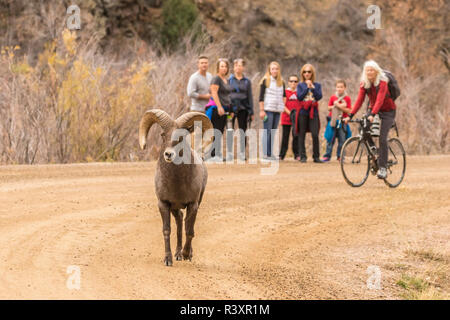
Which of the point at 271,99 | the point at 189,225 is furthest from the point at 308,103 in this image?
the point at 189,225

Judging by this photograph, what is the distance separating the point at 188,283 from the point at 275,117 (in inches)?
378

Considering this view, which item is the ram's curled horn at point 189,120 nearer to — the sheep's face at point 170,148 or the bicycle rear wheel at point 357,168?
the sheep's face at point 170,148

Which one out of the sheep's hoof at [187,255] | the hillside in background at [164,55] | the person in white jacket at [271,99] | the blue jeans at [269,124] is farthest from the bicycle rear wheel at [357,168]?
the sheep's hoof at [187,255]

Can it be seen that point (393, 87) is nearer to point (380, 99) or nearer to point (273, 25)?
point (380, 99)

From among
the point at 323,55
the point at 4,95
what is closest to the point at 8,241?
the point at 4,95

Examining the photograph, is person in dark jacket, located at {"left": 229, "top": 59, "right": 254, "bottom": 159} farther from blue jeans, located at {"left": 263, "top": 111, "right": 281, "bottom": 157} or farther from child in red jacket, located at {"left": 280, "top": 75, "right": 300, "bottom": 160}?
child in red jacket, located at {"left": 280, "top": 75, "right": 300, "bottom": 160}

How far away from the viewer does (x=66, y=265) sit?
7.66 m

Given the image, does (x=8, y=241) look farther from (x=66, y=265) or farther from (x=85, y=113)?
(x=85, y=113)

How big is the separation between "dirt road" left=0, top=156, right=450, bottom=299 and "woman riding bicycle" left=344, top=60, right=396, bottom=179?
1.02m

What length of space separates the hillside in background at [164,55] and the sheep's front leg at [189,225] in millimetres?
8544

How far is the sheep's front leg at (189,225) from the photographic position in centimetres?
772

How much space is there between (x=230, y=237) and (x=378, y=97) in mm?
4368

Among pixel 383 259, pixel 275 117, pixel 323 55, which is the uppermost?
pixel 323 55

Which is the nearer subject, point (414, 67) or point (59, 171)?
point (59, 171)
